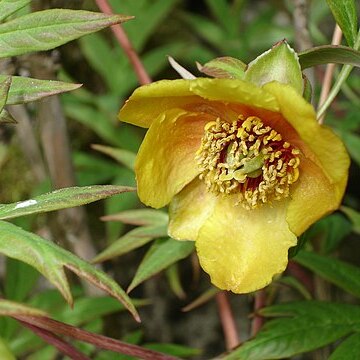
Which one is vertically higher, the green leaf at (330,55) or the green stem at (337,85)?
the green leaf at (330,55)

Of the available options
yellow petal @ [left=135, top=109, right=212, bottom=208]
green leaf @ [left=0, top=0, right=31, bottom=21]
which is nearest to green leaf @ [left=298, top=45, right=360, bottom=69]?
yellow petal @ [left=135, top=109, right=212, bottom=208]

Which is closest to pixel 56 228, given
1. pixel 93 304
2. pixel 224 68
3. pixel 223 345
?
pixel 93 304

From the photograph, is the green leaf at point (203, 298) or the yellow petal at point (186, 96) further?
the green leaf at point (203, 298)

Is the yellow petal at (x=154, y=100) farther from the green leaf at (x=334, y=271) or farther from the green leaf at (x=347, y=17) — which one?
the green leaf at (x=334, y=271)

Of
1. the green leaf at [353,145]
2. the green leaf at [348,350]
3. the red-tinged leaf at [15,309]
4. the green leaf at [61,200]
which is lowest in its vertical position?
the green leaf at [353,145]

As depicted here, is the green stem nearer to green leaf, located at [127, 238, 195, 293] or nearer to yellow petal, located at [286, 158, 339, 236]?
yellow petal, located at [286, 158, 339, 236]

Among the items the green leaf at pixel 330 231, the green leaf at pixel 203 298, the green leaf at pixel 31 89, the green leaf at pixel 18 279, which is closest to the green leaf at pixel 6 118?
the green leaf at pixel 31 89

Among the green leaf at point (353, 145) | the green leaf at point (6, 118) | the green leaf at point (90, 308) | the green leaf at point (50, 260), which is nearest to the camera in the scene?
the green leaf at point (50, 260)
